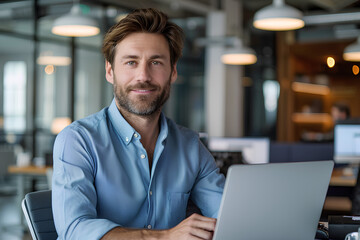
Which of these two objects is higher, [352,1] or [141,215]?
[352,1]

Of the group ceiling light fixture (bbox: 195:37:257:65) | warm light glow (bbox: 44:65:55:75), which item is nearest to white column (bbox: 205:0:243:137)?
ceiling light fixture (bbox: 195:37:257:65)

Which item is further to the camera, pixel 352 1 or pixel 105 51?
pixel 352 1

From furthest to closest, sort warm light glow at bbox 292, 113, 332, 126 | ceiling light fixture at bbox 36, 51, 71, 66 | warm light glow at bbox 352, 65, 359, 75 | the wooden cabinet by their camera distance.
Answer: warm light glow at bbox 292, 113, 332, 126 → warm light glow at bbox 352, 65, 359, 75 → the wooden cabinet → ceiling light fixture at bbox 36, 51, 71, 66

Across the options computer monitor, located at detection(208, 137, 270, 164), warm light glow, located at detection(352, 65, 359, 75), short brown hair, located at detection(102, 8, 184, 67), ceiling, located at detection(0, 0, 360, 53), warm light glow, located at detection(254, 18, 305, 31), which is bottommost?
computer monitor, located at detection(208, 137, 270, 164)

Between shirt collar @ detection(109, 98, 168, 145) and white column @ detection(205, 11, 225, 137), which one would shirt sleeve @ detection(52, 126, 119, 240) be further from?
white column @ detection(205, 11, 225, 137)

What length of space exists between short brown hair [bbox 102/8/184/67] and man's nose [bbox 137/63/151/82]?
14 cm

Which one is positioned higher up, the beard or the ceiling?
the ceiling

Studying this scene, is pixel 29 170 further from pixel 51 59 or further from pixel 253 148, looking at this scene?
pixel 253 148

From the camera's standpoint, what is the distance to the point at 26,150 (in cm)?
818

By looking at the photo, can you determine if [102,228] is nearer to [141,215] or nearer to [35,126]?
[141,215]

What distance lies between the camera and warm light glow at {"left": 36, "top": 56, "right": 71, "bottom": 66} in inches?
314

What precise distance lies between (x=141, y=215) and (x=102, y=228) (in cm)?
30

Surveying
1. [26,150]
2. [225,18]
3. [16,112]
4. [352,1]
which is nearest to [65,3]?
[16,112]

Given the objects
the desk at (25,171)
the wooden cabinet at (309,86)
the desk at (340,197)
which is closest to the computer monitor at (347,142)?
the desk at (340,197)
